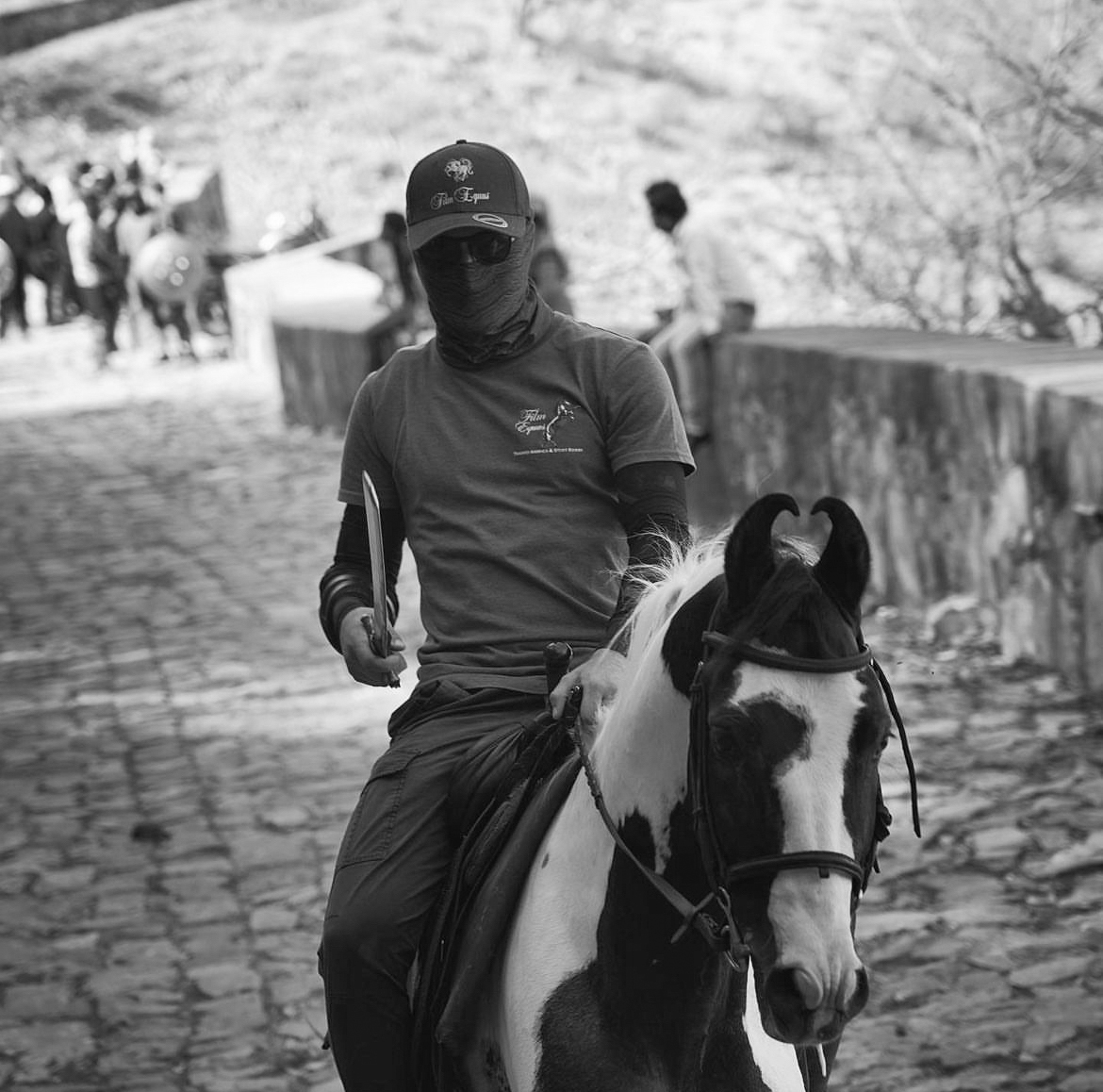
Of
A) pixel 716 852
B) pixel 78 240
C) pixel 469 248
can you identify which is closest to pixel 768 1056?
pixel 716 852

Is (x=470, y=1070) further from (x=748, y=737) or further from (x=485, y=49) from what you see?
(x=485, y=49)

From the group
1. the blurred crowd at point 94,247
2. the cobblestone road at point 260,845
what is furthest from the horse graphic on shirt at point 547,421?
the blurred crowd at point 94,247

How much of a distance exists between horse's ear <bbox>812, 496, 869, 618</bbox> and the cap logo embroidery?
1.07 m

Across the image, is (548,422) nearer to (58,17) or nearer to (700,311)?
(700,311)

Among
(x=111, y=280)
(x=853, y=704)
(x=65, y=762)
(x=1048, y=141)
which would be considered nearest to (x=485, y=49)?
(x=111, y=280)

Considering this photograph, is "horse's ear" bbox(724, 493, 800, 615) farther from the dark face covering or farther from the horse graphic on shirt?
the dark face covering

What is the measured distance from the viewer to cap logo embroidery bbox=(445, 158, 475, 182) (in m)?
3.39

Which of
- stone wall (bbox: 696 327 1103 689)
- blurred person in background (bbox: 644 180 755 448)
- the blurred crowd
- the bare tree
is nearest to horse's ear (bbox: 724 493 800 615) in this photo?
stone wall (bbox: 696 327 1103 689)

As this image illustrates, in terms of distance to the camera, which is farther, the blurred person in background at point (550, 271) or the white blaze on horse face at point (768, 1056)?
the blurred person in background at point (550, 271)

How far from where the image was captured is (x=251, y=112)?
4256 cm

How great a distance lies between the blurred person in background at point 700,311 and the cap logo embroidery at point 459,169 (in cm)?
869

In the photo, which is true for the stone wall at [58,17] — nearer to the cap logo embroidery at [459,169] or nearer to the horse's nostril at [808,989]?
the cap logo embroidery at [459,169]

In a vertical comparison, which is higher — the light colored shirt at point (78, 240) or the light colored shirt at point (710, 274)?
the light colored shirt at point (78, 240)

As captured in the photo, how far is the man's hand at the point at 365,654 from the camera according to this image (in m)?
3.43
